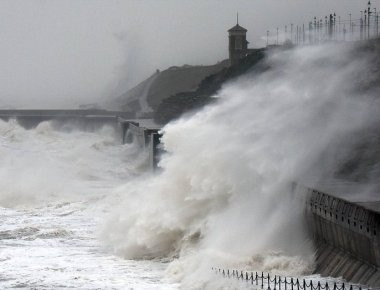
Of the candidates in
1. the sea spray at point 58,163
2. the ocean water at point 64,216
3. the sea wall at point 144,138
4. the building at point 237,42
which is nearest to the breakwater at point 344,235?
the ocean water at point 64,216

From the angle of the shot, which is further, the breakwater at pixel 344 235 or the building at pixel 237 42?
the building at pixel 237 42

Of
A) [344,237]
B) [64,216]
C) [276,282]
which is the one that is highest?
[344,237]

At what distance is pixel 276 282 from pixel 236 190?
6836 mm

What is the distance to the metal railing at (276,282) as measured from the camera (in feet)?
67.1

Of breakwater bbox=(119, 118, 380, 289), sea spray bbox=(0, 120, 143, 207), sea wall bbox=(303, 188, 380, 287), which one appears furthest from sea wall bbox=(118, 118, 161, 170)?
sea wall bbox=(303, 188, 380, 287)

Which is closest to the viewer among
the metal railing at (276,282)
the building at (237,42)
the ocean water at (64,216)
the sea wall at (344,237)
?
the metal railing at (276,282)

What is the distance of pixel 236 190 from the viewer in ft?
91.9

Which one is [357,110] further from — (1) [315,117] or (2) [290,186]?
(2) [290,186]

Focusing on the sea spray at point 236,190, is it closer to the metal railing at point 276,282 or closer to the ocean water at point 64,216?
the metal railing at point 276,282

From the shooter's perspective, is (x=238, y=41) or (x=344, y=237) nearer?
(x=344, y=237)

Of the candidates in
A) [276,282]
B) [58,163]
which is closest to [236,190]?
[276,282]

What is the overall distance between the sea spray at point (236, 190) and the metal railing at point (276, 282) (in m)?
0.57

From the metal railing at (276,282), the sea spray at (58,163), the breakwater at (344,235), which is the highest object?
the breakwater at (344,235)

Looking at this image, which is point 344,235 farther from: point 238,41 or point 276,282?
point 238,41
